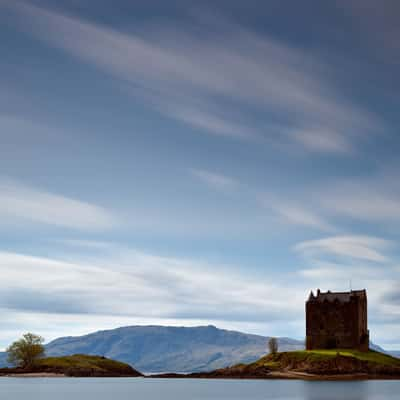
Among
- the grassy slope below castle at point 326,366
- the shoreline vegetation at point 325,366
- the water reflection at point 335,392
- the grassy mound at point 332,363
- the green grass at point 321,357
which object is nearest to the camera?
the water reflection at point 335,392

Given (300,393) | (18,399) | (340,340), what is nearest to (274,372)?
(340,340)

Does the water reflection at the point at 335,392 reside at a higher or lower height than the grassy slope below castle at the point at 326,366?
lower

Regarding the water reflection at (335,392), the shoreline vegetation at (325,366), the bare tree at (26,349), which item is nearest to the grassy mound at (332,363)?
the shoreline vegetation at (325,366)

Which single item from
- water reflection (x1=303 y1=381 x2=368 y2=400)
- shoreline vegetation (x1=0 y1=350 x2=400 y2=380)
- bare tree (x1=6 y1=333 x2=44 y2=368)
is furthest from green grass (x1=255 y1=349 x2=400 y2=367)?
bare tree (x1=6 y1=333 x2=44 y2=368)

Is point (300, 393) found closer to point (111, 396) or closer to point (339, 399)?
point (339, 399)

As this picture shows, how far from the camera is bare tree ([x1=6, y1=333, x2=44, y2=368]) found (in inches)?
7397

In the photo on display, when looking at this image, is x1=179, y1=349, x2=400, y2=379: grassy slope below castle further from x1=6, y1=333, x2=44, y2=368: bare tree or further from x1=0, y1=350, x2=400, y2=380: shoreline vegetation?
x1=6, y1=333, x2=44, y2=368: bare tree

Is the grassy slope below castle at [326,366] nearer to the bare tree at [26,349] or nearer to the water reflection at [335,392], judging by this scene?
the water reflection at [335,392]

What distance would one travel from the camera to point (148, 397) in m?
122

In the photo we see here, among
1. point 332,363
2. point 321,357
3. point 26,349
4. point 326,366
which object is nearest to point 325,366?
point 326,366

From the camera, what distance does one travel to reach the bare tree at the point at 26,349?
616ft

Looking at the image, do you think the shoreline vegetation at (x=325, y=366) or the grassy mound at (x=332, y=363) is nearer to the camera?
the shoreline vegetation at (x=325, y=366)

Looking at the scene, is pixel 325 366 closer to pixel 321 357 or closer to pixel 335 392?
pixel 321 357

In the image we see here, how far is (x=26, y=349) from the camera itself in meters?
188
